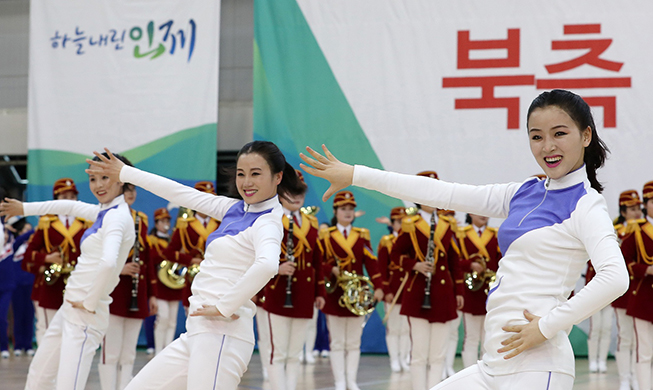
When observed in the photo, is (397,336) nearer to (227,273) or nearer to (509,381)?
(227,273)

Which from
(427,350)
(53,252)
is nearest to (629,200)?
(427,350)

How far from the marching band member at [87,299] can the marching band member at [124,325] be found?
0.98m

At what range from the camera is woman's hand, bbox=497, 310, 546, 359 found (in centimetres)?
221

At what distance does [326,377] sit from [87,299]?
3.97 m

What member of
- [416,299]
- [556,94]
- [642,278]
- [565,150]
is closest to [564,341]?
[565,150]

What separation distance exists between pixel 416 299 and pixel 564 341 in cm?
391

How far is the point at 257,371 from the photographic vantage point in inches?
329

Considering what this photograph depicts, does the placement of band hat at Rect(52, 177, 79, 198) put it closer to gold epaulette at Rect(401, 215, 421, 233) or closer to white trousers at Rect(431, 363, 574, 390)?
gold epaulette at Rect(401, 215, 421, 233)

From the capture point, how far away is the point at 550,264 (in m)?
2.32

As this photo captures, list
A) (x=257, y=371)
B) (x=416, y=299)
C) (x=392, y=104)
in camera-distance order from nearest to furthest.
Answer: (x=416, y=299), (x=257, y=371), (x=392, y=104)

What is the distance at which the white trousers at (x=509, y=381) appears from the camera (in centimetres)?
224

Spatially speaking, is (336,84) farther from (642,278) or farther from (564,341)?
(564,341)

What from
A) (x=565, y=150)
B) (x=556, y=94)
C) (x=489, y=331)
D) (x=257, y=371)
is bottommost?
(x=257, y=371)

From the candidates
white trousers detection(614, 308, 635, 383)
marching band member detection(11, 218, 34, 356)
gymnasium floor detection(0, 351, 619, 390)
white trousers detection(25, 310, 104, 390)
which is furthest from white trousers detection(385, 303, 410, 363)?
white trousers detection(25, 310, 104, 390)
